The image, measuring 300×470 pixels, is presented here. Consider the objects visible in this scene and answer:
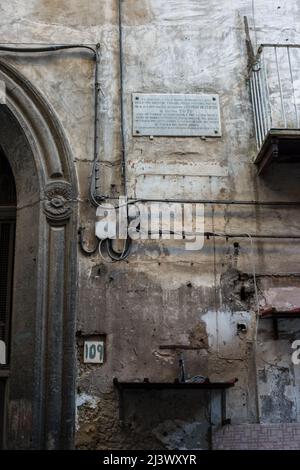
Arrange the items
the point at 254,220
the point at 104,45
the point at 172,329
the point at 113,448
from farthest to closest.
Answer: the point at 104,45
the point at 254,220
the point at 172,329
the point at 113,448

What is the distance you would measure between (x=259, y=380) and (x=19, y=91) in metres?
3.60

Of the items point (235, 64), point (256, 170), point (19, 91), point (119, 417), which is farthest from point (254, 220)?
point (19, 91)

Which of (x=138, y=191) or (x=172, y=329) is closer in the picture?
(x=172, y=329)

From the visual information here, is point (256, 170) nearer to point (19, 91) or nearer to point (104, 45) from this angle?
point (104, 45)

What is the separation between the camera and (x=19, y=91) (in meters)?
5.79

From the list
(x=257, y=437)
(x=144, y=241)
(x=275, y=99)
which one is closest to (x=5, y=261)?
(x=144, y=241)

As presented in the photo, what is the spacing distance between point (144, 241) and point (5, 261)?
149 centimetres

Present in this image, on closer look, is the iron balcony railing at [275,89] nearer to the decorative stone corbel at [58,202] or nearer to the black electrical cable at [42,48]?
the black electrical cable at [42,48]

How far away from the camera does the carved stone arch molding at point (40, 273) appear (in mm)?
5027

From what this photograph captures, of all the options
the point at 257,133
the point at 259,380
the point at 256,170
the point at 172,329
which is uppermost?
the point at 257,133

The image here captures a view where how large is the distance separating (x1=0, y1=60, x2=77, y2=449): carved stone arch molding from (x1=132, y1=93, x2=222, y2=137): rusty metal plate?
2.71ft

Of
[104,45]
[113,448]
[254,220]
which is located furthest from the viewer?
[104,45]

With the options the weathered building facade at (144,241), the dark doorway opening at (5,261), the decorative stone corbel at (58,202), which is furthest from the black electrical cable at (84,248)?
the dark doorway opening at (5,261)

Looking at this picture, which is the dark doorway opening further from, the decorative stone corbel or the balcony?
the balcony
